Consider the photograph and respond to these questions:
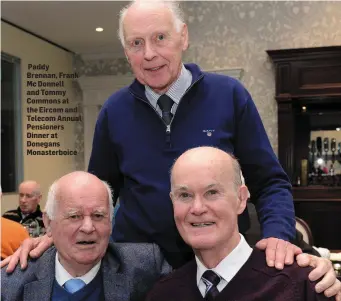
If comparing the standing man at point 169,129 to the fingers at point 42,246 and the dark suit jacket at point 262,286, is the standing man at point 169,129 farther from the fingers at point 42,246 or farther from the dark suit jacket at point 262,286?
the fingers at point 42,246

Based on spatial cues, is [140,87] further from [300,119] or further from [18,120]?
[18,120]

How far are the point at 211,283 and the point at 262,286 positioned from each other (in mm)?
143

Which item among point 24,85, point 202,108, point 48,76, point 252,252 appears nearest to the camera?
point 252,252

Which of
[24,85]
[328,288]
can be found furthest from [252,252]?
[24,85]

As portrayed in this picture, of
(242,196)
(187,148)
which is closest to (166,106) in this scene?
(187,148)

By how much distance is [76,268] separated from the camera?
5.95 feet

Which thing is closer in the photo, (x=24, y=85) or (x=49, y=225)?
(x=49, y=225)

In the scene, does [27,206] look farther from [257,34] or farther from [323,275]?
[323,275]

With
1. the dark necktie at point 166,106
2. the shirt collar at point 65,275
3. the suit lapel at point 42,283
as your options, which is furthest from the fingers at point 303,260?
the suit lapel at point 42,283

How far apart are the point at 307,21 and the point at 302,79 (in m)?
0.67

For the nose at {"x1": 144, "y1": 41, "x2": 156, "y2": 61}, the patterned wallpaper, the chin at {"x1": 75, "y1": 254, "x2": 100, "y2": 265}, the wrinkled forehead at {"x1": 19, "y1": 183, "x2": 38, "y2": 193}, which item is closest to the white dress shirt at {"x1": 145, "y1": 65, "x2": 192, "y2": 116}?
the nose at {"x1": 144, "y1": 41, "x2": 156, "y2": 61}

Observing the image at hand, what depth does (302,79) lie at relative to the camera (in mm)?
5844

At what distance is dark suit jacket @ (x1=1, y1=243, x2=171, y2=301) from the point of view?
178 centimetres

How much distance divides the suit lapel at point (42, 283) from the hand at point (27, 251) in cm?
4
